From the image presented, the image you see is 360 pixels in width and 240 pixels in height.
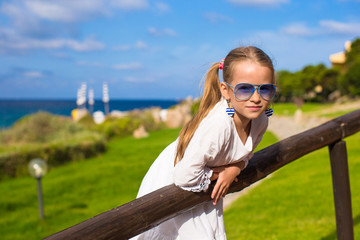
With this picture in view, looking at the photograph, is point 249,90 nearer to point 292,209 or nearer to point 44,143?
point 292,209

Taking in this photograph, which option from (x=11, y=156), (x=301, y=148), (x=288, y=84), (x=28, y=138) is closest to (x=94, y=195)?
(x=11, y=156)

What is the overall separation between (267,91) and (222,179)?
486mm

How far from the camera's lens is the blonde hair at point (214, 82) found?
5.50 ft

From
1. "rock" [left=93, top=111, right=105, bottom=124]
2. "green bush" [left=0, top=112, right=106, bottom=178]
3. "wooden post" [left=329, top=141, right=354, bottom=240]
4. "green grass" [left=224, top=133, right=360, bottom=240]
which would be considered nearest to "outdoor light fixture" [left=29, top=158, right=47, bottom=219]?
"green grass" [left=224, top=133, right=360, bottom=240]

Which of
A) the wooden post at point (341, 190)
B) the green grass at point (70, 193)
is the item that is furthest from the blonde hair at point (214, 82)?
the green grass at point (70, 193)

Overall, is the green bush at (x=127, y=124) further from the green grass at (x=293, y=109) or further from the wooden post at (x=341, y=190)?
the wooden post at (x=341, y=190)

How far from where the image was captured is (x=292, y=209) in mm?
5609

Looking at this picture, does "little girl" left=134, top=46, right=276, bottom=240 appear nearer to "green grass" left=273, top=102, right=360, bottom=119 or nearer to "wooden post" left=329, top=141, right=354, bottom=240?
"wooden post" left=329, top=141, right=354, bottom=240

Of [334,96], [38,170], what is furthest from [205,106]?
[334,96]

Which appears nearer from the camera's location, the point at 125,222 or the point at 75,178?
the point at 125,222

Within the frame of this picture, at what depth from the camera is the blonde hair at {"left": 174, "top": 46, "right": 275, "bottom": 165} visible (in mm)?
1676

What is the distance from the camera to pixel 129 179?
11.6 meters

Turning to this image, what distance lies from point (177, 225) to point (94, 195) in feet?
29.1

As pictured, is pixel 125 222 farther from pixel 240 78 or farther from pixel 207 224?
pixel 240 78
